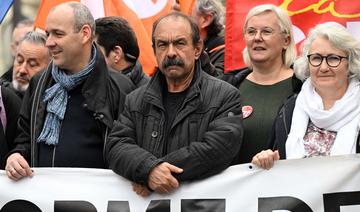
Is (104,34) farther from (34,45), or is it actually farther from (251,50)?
(251,50)

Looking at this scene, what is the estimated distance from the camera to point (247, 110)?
5.88 m

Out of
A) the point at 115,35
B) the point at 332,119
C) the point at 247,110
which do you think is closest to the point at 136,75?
the point at 115,35

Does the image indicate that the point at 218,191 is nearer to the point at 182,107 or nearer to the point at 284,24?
the point at 182,107

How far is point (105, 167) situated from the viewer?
5.83m

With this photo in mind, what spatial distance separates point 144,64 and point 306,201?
9.80ft

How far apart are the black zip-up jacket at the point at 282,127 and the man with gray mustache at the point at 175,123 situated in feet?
1.06

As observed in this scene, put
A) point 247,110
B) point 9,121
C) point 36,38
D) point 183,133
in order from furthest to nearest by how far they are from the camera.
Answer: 1. point 36,38
2. point 9,121
3. point 247,110
4. point 183,133

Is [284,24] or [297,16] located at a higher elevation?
[297,16]

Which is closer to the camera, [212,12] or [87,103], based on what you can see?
[87,103]

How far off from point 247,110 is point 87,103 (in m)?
0.99

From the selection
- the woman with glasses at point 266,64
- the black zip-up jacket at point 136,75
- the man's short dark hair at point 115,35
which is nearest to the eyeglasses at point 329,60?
the woman with glasses at point 266,64

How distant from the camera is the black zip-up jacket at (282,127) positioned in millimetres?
5457

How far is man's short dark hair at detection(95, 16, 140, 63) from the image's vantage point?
277 inches

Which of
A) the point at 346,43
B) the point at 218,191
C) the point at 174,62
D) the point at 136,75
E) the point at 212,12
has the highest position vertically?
the point at 212,12
